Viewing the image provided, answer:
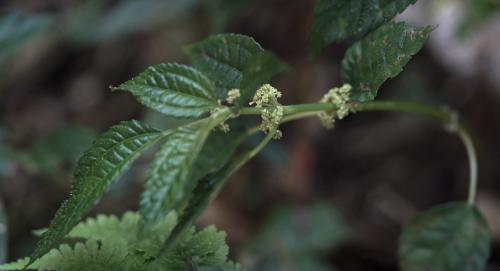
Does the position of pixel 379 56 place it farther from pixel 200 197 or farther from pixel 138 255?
pixel 138 255

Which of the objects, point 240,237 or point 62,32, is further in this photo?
point 62,32

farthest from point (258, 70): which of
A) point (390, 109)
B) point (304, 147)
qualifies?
point (304, 147)


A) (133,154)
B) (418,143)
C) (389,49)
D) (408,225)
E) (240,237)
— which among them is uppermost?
(418,143)

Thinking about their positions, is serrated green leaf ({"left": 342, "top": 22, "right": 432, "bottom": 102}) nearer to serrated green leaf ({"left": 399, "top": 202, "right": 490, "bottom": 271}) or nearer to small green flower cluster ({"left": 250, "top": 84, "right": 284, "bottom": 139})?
small green flower cluster ({"left": 250, "top": 84, "right": 284, "bottom": 139})

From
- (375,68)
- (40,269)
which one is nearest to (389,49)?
(375,68)

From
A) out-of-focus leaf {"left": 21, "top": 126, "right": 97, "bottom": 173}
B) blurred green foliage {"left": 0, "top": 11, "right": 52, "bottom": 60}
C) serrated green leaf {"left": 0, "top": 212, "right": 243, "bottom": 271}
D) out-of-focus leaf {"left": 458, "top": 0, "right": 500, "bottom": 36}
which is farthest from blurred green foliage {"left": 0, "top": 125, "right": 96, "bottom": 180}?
out-of-focus leaf {"left": 458, "top": 0, "right": 500, "bottom": 36}

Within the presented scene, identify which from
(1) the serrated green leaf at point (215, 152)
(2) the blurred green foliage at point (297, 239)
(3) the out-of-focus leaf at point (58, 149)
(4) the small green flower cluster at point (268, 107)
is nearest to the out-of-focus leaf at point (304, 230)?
(2) the blurred green foliage at point (297, 239)

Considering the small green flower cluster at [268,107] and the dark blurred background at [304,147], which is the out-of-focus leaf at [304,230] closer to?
the dark blurred background at [304,147]

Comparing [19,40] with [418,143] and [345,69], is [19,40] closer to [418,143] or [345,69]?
[345,69]
